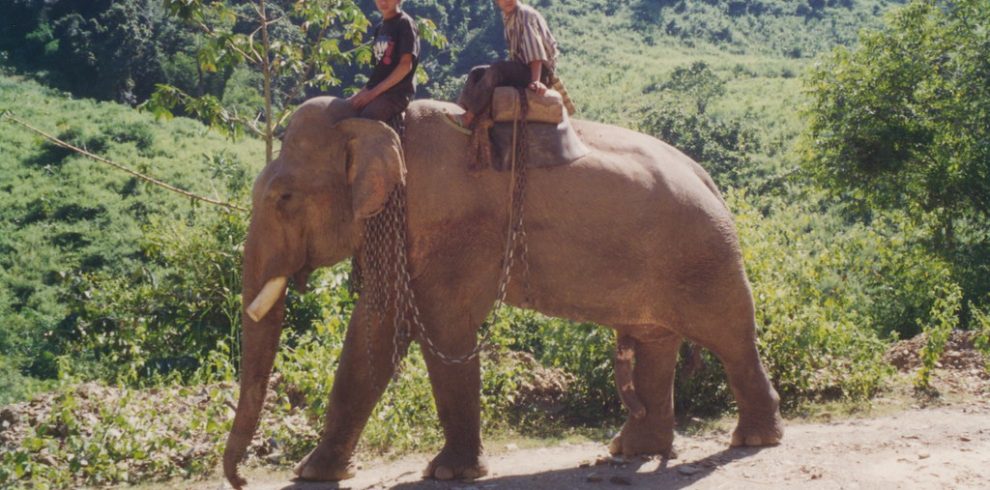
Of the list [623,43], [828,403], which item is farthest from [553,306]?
[623,43]

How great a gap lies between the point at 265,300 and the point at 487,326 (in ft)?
12.6

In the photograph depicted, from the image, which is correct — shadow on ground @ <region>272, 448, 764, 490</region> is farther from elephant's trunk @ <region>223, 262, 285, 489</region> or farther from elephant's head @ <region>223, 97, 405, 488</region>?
elephant's head @ <region>223, 97, 405, 488</region>

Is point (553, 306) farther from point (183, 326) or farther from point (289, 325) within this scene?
point (183, 326)

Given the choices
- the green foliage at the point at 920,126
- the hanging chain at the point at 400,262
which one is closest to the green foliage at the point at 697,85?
the green foliage at the point at 920,126

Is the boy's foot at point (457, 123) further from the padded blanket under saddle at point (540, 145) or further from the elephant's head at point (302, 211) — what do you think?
the elephant's head at point (302, 211)

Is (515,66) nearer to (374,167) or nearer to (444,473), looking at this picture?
(374,167)

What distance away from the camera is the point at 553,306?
567cm

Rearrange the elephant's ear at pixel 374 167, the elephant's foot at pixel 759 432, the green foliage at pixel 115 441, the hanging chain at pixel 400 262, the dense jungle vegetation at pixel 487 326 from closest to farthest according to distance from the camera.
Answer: the elephant's ear at pixel 374 167, the hanging chain at pixel 400 262, the green foliage at pixel 115 441, the elephant's foot at pixel 759 432, the dense jungle vegetation at pixel 487 326

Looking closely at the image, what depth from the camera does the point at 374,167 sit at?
200 inches

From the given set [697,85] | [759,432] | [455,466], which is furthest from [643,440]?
[697,85]

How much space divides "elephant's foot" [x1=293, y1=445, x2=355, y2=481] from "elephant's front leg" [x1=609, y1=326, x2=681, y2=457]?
5.88ft

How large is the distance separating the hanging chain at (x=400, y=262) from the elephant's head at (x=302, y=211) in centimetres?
12

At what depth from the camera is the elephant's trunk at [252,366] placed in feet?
16.8

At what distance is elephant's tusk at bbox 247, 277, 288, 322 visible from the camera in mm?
5191
